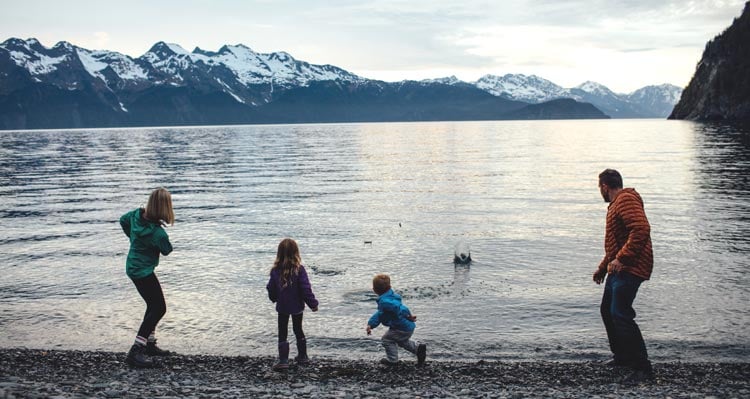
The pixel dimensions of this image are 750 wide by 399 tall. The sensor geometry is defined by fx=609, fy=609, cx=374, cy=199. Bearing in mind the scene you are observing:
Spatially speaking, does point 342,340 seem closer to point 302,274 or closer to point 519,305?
point 302,274

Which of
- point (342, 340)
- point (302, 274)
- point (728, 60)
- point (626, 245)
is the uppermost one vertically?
point (728, 60)

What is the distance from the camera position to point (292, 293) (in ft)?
35.5

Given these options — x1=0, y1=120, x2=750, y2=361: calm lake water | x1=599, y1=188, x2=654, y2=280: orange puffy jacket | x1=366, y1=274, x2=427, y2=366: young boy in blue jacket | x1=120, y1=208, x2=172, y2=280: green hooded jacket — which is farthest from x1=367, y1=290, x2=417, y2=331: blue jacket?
x1=120, y1=208, x2=172, y2=280: green hooded jacket

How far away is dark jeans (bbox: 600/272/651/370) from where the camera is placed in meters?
9.82

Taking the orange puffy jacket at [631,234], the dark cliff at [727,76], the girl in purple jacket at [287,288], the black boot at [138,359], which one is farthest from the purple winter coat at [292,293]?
the dark cliff at [727,76]

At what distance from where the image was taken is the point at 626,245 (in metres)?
9.52

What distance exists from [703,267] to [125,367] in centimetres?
1698

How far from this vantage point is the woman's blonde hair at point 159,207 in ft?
34.3

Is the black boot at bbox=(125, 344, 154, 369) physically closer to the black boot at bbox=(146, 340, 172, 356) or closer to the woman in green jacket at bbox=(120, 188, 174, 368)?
the woman in green jacket at bbox=(120, 188, 174, 368)

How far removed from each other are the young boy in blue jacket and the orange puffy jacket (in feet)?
11.9

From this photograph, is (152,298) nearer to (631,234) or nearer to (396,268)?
(631,234)

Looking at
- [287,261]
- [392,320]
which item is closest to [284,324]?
[287,261]

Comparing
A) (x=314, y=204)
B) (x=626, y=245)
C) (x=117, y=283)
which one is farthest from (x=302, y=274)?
(x=314, y=204)

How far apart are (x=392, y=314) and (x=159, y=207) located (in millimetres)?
4473
